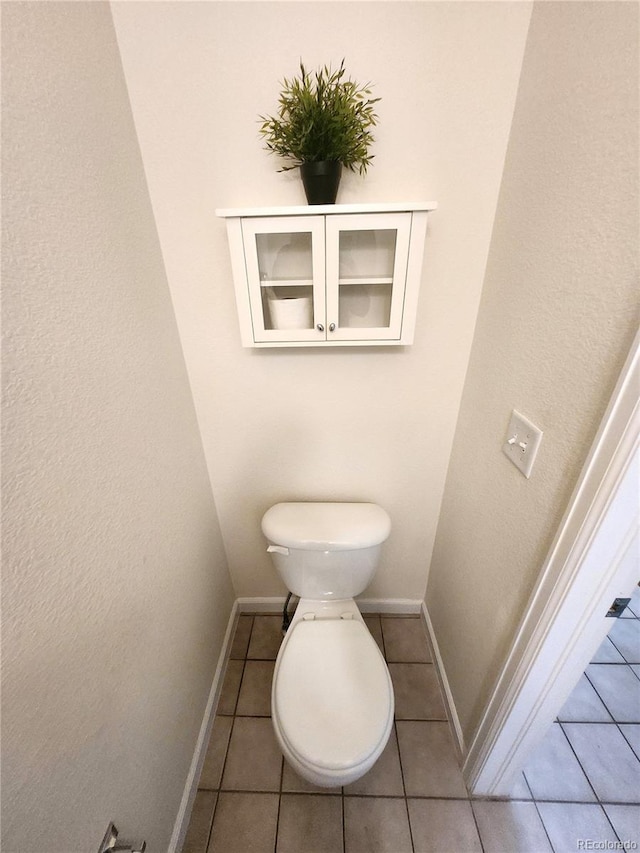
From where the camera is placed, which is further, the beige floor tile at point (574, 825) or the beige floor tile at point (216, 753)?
the beige floor tile at point (216, 753)

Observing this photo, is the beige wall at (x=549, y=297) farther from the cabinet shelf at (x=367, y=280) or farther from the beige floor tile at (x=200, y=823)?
the beige floor tile at (x=200, y=823)

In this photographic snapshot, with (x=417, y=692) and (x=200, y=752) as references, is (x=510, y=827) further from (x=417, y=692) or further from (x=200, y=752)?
(x=200, y=752)

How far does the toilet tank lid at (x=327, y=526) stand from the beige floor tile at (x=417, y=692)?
2.15 feet

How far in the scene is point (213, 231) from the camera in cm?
81

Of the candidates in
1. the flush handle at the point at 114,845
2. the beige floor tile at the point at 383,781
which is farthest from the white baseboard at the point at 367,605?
the flush handle at the point at 114,845

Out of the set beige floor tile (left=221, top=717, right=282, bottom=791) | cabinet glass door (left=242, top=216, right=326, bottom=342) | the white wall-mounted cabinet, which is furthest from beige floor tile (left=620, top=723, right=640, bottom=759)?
cabinet glass door (left=242, top=216, right=326, bottom=342)

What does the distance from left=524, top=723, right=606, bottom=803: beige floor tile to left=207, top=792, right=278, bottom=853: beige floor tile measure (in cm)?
79

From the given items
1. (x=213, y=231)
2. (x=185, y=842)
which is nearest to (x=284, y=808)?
(x=185, y=842)

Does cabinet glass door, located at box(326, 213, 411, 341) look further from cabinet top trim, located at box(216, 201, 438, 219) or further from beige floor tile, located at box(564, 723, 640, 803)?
beige floor tile, located at box(564, 723, 640, 803)

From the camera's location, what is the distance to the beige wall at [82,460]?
450 mm

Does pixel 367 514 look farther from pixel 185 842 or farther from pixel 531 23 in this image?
pixel 531 23

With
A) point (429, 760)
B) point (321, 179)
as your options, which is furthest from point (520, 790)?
point (321, 179)

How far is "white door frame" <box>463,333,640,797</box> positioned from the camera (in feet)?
1.52

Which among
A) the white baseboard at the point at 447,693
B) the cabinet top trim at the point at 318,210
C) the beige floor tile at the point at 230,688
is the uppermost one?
the cabinet top trim at the point at 318,210
